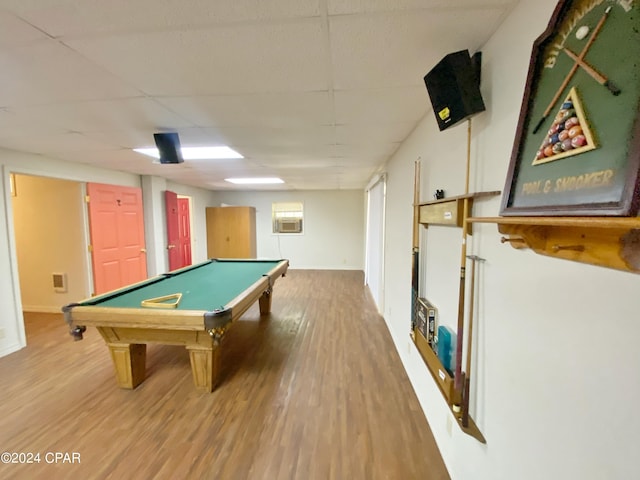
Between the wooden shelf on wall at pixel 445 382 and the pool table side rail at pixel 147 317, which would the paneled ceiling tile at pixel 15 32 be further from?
the wooden shelf on wall at pixel 445 382

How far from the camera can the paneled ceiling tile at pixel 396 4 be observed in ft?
3.02

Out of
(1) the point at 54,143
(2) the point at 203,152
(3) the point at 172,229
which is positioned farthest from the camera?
(3) the point at 172,229

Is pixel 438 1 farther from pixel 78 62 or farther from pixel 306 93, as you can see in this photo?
pixel 78 62

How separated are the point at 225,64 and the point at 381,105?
3.28 ft

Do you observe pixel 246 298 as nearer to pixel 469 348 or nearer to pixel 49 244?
pixel 469 348

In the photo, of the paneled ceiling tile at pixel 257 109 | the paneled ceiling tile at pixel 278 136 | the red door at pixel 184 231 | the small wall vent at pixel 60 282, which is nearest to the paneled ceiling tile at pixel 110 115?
the paneled ceiling tile at pixel 257 109

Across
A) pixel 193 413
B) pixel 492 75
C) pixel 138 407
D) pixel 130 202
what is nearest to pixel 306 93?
pixel 492 75

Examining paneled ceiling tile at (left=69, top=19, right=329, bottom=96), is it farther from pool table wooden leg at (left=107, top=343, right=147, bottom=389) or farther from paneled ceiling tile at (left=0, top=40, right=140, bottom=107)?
pool table wooden leg at (left=107, top=343, right=147, bottom=389)

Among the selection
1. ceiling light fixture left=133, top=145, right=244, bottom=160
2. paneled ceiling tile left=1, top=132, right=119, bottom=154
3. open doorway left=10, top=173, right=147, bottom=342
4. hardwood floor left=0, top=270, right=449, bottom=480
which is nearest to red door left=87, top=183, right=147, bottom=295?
open doorway left=10, top=173, right=147, bottom=342

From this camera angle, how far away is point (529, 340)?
34.4 inches

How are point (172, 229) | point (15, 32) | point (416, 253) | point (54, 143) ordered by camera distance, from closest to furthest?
point (15, 32) → point (416, 253) → point (54, 143) → point (172, 229)

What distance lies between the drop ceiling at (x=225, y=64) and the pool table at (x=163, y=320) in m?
1.42

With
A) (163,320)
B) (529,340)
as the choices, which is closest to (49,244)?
(163,320)

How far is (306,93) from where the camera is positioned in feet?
5.25
